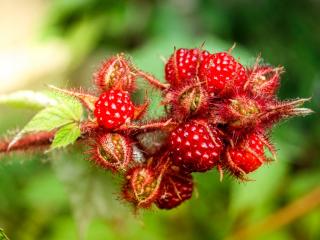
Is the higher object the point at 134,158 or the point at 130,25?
the point at 134,158

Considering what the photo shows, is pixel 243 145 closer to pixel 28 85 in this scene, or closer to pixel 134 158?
pixel 134 158

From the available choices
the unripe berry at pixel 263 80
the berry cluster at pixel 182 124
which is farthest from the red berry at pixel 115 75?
the unripe berry at pixel 263 80

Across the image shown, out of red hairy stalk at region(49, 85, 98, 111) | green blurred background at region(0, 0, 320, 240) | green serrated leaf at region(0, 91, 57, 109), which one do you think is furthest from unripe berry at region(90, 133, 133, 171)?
green serrated leaf at region(0, 91, 57, 109)

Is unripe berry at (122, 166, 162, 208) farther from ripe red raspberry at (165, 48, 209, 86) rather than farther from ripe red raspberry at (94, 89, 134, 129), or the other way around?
ripe red raspberry at (165, 48, 209, 86)

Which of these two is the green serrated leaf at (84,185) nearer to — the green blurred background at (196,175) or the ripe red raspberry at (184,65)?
the green blurred background at (196,175)

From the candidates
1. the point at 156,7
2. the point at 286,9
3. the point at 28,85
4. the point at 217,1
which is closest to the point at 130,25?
the point at 156,7

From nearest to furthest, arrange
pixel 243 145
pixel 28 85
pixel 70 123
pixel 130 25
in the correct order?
pixel 243 145, pixel 70 123, pixel 130 25, pixel 28 85

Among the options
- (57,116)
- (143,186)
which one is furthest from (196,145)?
(57,116)
